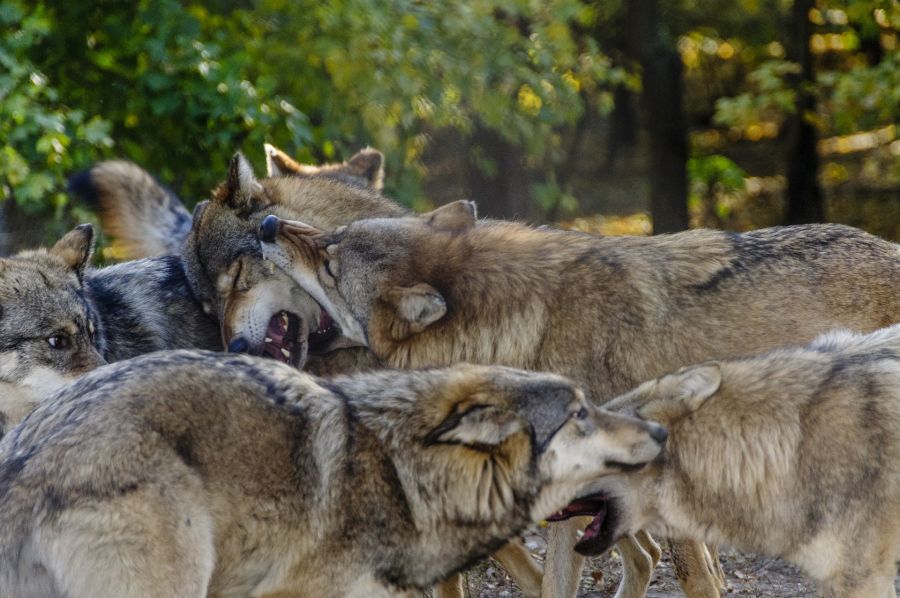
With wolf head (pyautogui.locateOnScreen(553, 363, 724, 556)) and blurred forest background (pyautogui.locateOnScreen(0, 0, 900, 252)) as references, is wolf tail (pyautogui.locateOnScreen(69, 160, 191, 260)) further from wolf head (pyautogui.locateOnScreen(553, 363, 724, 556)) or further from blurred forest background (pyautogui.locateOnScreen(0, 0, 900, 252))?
wolf head (pyautogui.locateOnScreen(553, 363, 724, 556))

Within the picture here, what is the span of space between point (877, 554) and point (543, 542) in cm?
272

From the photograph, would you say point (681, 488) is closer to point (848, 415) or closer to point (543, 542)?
point (848, 415)

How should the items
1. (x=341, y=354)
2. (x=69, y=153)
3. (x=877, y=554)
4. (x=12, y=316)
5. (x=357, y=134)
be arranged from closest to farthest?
(x=877, y=554), (x=12, y=316), (x=341, y=354), (x=69, y=153), (x=357, y=134)

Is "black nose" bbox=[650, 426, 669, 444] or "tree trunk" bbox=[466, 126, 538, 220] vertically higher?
"black nose" bbox=[650, 426, 669, 444]

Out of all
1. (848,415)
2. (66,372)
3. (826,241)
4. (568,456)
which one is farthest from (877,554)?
(66,372)

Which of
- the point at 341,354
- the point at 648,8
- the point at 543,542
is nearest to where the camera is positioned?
the point at 341,354

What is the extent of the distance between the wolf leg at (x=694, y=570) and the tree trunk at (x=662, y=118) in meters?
7.26

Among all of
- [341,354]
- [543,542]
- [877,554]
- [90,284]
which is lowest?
[543,542]

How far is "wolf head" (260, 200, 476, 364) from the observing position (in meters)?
5.36

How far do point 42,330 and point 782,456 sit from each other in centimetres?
312

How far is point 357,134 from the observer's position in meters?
10.0

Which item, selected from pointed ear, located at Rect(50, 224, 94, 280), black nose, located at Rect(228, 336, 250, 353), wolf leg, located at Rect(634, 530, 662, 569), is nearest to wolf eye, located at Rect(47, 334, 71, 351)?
pointed ear, located at Rect(50, 224, 94, 280)

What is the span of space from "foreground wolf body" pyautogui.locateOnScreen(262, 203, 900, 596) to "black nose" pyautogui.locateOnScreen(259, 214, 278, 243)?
12cm

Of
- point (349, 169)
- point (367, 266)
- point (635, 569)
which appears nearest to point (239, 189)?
point (367, 266)
